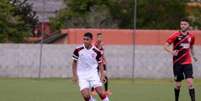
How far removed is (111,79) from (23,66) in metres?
3.94

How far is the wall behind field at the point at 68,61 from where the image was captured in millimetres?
29500

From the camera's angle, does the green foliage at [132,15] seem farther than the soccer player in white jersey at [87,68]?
Yes

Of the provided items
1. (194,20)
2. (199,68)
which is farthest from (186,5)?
(199,68)

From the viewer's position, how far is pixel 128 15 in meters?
50.4

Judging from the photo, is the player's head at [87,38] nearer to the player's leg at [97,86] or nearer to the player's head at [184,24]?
the player's leg at [97,86]

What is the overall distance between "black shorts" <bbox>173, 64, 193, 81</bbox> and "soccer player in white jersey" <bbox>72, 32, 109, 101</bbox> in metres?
3.30

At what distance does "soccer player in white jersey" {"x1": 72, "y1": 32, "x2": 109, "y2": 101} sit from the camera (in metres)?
12.9

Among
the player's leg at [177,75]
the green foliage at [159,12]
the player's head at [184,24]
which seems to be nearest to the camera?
the player's head at [184,24]

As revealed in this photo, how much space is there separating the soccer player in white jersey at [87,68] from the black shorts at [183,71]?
3.30 m

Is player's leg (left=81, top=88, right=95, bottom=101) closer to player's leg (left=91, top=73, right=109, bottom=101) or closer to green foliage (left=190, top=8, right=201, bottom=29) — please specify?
player's leg (left=91, top=73, right=109, bottom=101)

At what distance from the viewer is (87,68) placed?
42.6 ft

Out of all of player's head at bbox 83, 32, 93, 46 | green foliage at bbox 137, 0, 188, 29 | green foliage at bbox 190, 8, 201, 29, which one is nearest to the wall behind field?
player's head at bbox 83, 32, 93, 46

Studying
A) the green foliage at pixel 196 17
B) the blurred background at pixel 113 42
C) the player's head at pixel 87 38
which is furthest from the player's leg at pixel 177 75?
the green foliage at pixel 196 17

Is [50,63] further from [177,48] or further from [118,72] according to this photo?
[177,48]
